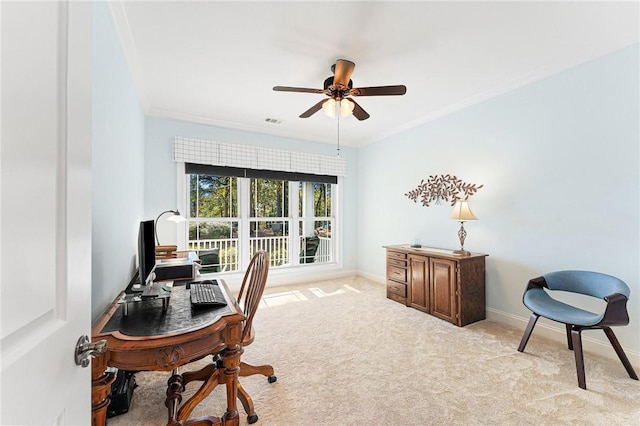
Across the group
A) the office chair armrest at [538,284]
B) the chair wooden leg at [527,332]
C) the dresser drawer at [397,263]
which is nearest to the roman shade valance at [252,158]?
the dresser drawer at [397,263]

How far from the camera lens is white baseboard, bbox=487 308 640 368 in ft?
7.57

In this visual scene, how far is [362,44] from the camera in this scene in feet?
7.57

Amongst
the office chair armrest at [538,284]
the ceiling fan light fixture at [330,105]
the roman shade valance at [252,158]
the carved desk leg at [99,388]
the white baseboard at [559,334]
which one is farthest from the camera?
the roman shade valance at [252,158]

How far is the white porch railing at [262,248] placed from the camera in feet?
14.2

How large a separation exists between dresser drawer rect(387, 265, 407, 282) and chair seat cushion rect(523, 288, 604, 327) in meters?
1.45

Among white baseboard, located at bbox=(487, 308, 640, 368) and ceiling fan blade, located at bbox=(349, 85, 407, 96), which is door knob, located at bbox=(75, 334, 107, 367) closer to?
ceiling fan blade, located at bbox=(349, 85, 407, 96)

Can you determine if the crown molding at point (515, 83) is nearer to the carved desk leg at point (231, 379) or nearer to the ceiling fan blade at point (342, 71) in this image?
the ceiling fan blade at point (342, 71)

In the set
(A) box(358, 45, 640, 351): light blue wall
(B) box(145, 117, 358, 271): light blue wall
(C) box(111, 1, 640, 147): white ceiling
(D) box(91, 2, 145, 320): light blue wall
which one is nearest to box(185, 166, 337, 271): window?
(B) box(145, 117, 358, 271): light blue wall

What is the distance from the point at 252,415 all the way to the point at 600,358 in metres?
2.84

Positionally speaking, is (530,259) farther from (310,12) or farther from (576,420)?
(310,12)

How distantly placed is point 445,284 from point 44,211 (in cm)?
338

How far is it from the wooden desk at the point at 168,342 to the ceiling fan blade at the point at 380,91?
203cm

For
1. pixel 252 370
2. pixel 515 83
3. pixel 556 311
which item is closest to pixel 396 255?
pixel 556 311

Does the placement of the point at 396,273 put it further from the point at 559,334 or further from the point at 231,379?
the point at 231,379
